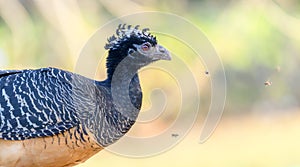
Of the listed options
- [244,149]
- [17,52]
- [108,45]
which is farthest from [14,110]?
[244,149]

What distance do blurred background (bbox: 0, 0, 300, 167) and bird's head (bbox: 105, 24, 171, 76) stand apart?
2797 mm

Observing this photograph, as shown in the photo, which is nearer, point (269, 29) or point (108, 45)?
point (108, 45)

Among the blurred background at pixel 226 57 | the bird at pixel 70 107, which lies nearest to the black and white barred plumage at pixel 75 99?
the bird at pixel 70 107

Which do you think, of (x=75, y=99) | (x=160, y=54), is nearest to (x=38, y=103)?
(x=75, y=99)

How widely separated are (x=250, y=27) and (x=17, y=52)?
305 centimetres

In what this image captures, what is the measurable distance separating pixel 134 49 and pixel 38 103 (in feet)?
2.16

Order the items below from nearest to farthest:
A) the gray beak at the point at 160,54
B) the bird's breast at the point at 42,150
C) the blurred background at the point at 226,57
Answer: the bird's breast at the point at 42,150
the gray beak at the point at 160,54
the blurred background at the point at 226,57

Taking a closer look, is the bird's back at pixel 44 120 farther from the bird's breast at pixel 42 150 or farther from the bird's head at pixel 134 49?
the bird's head at pixel 134 49

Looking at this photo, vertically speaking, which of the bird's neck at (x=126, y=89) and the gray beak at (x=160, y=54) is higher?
the gray beak at (x=160, y=54)

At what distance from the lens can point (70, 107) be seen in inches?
165

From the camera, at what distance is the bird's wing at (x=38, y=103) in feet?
13.3

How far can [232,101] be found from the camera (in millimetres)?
9828

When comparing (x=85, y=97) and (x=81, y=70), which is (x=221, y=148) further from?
(x=85, y=97)

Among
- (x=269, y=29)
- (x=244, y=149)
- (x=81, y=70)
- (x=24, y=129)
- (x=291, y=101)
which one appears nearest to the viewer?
(x=24, y=129)
